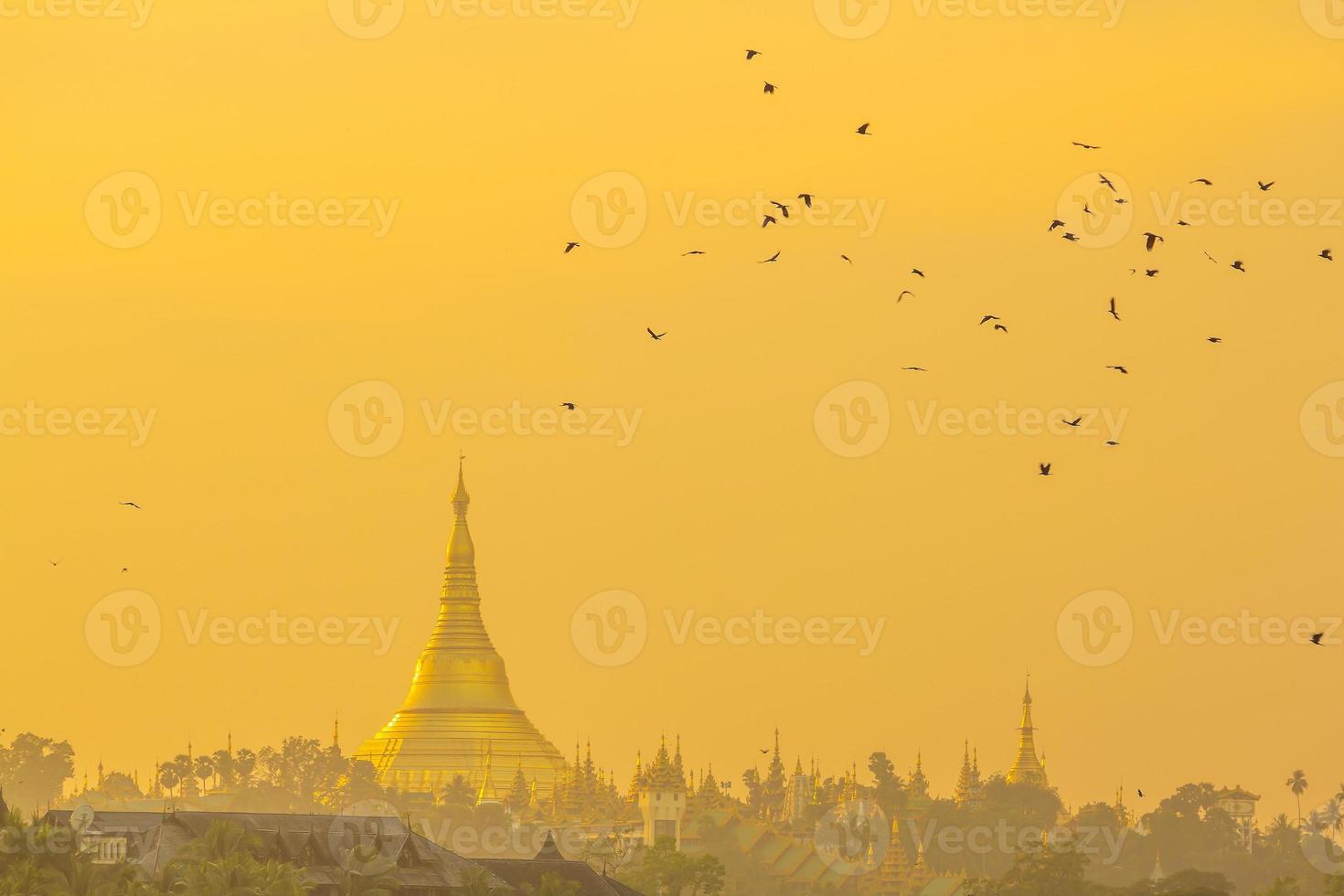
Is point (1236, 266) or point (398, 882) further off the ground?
point (1236, 266)

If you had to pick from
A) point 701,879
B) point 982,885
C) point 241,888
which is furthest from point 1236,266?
point 982,885

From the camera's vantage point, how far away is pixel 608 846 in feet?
653

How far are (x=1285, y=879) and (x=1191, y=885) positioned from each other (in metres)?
5.92

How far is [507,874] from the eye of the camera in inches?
5290

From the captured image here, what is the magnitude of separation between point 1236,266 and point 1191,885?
84177 millimetres

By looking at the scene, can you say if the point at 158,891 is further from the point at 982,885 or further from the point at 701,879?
the point at 982,885

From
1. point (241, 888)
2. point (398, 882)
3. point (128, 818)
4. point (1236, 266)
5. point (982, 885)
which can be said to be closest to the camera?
point (1236, 266)

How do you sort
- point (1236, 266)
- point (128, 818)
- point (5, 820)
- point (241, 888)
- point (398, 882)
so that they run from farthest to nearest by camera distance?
point (128, 818) → point (398, 882) → point (5, 820) → point (241, 888) → point (1236, 266)

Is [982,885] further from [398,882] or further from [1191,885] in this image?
[398,882]

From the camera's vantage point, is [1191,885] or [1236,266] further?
[1191,885]

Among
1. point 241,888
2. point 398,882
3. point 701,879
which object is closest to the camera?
point 241,888

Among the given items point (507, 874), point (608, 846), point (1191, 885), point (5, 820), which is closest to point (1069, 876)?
point (1191, 885)

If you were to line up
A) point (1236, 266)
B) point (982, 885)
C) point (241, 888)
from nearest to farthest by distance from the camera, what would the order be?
1. point (1236, 266)
2. point (241, 888)
3. point (982, 885)

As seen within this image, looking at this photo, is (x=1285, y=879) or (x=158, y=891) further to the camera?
(x=1285, y=879)
